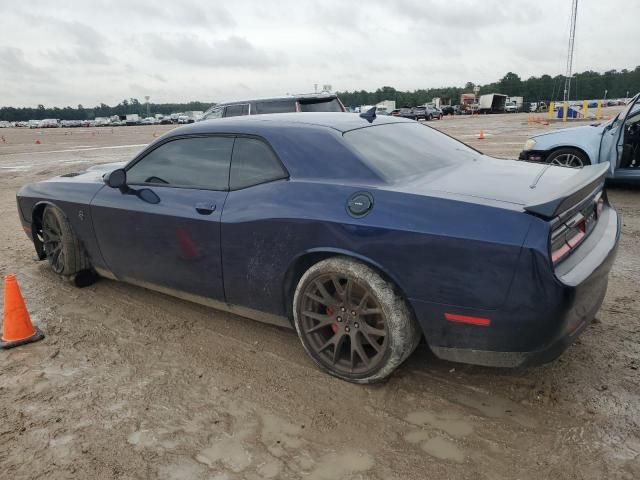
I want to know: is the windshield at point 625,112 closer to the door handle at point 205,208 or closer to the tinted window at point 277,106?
the tinted window at point 277,106

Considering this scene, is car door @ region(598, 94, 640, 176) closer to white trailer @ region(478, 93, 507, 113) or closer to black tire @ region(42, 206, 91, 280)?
black tire @ region(42, 206, 91, 280)

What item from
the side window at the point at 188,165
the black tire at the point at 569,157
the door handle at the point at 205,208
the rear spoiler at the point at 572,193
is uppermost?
the side window at the point at 188,165

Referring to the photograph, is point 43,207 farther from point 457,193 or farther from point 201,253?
point 457,193

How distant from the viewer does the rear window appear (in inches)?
411

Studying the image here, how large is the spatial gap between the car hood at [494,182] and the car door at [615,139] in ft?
16.2

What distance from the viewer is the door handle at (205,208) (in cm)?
319

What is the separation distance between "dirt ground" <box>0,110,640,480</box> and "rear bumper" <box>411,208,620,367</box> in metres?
0.37

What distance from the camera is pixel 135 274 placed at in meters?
3.85

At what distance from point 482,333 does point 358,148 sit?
4.18 ft

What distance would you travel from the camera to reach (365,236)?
2.57m

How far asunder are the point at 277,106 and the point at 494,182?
8.56 meters

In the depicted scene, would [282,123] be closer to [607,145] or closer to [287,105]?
[607,145]

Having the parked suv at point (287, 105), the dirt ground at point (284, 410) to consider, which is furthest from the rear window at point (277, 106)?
the dirt ground at point (284, 410)

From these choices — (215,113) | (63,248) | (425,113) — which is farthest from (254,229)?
(425,113)
